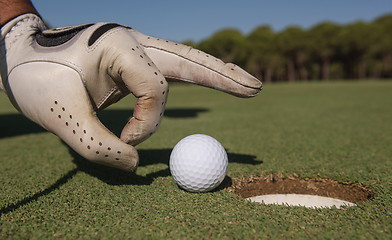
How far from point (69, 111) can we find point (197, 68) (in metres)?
1.05

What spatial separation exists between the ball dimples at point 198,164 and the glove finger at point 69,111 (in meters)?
0.44

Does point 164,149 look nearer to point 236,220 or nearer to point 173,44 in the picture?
point 173,44

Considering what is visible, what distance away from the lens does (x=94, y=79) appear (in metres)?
2.44

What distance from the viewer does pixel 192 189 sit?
2602 millimetres

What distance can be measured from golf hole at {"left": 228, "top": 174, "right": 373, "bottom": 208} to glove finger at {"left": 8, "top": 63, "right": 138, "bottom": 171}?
44.5 inches

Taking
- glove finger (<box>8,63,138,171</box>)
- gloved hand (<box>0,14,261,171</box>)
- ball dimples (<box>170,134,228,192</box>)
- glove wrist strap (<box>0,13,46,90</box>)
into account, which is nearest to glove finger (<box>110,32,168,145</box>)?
gloved hand (<box>0,14,261,171</box>)

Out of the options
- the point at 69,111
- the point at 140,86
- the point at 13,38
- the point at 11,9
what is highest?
the point at 11,9

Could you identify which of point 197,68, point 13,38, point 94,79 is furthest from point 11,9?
point 197,68

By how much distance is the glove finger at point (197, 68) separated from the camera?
2.59 m

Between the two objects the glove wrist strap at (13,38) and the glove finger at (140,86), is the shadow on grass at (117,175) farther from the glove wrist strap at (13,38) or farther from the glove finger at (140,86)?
the glove wrist strap at (13,38)

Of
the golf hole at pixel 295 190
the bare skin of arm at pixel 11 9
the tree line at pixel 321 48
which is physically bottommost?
the tree line at pixel 321 48

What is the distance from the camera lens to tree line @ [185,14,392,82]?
123 ft

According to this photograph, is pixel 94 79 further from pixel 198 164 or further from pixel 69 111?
pixel 198 164

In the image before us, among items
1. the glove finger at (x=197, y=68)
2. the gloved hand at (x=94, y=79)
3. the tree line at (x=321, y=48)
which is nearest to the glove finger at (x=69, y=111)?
the gloved hand at (x=94, y=79)
